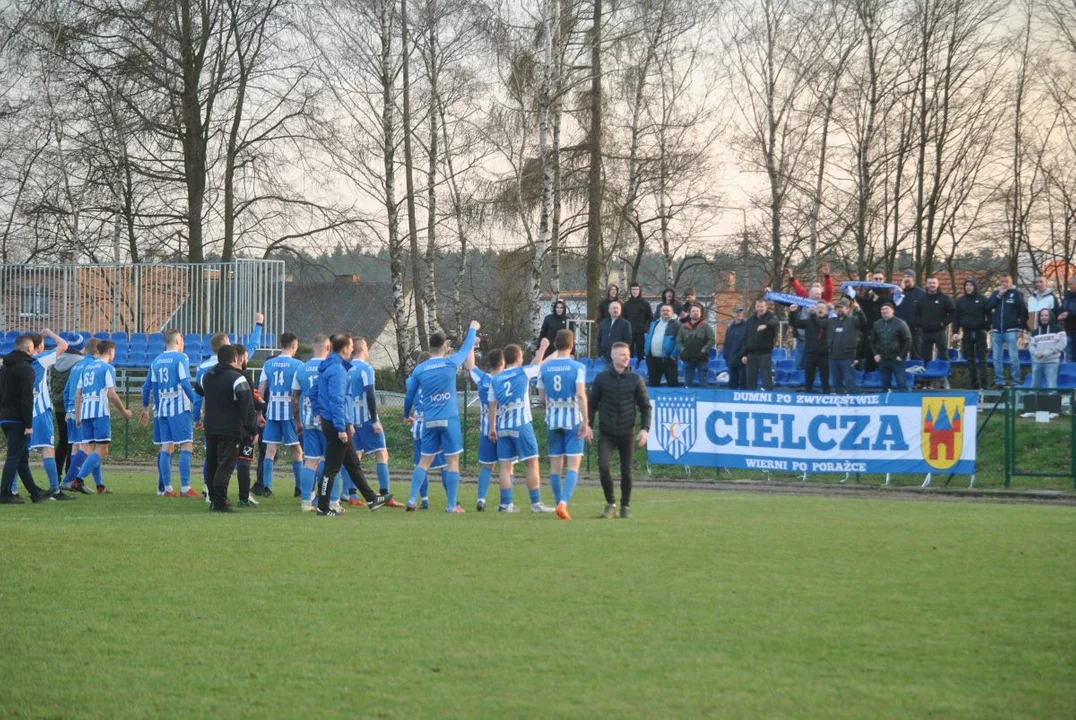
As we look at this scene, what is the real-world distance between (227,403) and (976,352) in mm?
15027

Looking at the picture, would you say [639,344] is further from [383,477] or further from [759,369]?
[383,477]

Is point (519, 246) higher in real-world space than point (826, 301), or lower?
higher

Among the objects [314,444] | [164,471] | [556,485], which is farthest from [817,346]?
[164,471]

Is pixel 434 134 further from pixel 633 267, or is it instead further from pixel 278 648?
pixel 278 648

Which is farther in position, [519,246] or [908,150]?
[519,246]

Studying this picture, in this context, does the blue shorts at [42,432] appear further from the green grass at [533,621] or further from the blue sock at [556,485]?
the blue sock at [556,485]

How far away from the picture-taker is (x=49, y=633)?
7547 millimetres

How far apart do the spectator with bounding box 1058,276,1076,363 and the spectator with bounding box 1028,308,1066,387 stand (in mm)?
222

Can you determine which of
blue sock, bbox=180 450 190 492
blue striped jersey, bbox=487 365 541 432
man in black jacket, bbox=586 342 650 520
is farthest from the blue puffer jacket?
man in black jacket, bbox=586 342 650 520

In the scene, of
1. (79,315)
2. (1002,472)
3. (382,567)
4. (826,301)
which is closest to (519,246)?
(79,315)

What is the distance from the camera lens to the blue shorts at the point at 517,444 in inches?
592

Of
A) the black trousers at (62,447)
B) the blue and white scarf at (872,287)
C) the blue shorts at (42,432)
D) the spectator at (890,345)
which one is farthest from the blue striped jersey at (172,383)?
the blue and white scarf at (872,287)

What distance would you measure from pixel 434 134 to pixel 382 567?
89.1 feet

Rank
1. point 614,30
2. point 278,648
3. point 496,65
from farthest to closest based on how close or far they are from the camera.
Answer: point 496,65
point 614,30
point 278,648
